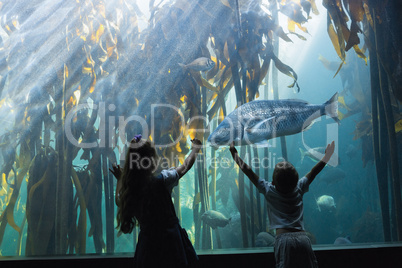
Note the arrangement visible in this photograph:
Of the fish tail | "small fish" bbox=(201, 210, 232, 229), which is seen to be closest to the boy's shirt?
the fish tail

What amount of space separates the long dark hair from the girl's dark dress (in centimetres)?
5

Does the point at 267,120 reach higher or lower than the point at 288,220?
higher

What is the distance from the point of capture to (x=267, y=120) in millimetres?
2031

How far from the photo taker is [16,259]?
2.48m

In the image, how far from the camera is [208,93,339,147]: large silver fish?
203 cm

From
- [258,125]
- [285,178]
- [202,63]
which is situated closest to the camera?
[285,178]

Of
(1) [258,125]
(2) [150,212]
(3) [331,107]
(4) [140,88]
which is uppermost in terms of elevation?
(4) [140,88]

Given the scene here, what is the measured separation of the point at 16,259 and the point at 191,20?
3.60m

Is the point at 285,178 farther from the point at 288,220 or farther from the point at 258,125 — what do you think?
the point at 258,125

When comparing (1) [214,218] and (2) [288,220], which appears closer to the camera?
(2) [288,220]

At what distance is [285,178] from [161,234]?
2.81 feet

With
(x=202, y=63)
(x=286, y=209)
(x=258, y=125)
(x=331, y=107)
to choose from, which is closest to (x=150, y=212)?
(x=286, y=209)

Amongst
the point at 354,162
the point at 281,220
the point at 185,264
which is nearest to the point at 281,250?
the point at 281,220

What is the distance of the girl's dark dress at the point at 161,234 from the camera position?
58.6 inches
